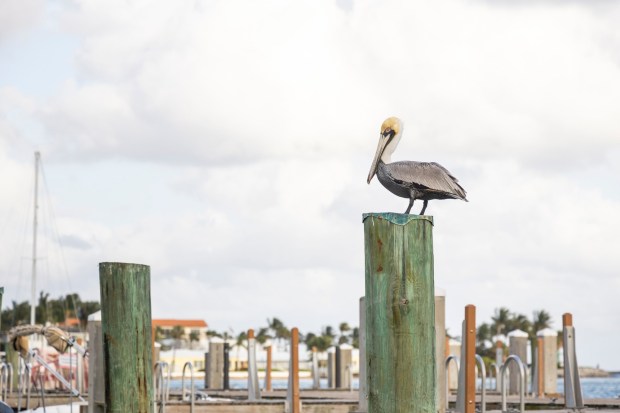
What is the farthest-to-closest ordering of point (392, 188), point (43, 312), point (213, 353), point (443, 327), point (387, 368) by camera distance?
point (43, 312), point (213, 353), point (443, 327), point (392, 188), point (387, 368)

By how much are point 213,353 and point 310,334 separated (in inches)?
3543

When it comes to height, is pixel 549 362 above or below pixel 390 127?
below

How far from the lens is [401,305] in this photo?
8.16m

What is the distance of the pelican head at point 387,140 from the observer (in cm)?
977

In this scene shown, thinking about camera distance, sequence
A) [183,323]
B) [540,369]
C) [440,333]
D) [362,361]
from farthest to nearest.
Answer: [183,323]
[540,369]
[362,361]
[440,333]

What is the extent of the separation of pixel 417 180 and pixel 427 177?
10 cm

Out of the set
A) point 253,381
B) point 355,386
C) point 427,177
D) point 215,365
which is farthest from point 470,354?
point 355,386

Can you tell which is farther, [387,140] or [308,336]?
[308,336]

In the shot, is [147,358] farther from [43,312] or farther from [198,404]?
[43,312]

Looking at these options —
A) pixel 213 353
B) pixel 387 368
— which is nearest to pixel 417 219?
pixel 387 368

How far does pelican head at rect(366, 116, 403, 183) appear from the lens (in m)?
9.77

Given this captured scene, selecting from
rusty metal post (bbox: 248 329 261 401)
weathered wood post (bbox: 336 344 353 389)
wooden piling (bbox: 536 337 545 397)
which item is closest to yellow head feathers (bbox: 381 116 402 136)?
rusty metal post (bbox: 248 329 261 401)

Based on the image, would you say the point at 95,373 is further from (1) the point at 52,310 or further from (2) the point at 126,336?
(1) the point at 52,310

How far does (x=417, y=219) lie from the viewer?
8.21 metres
